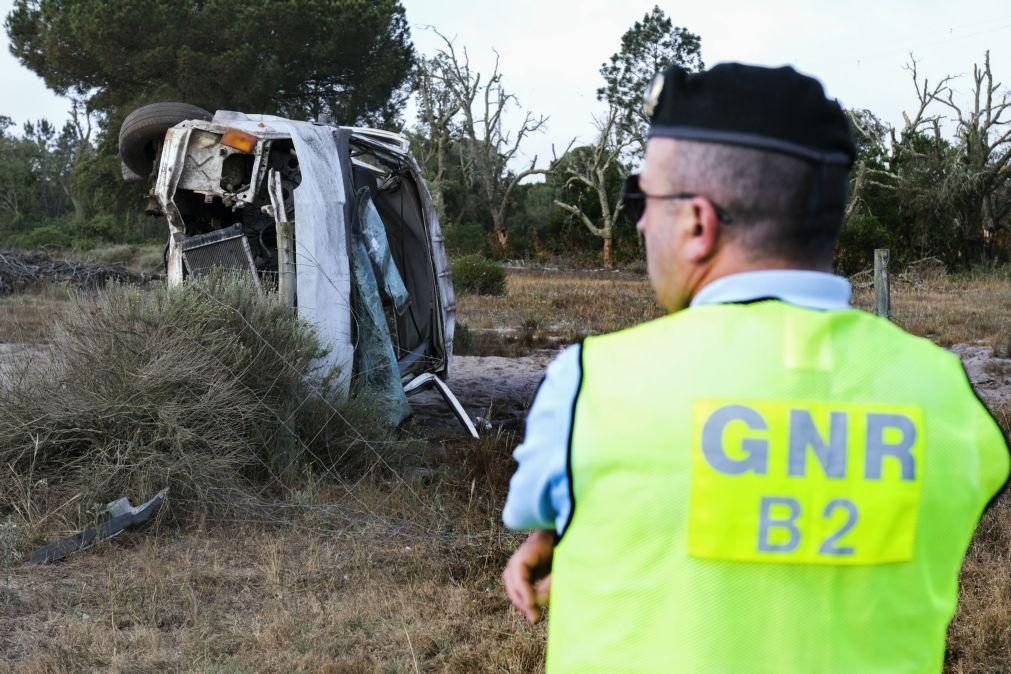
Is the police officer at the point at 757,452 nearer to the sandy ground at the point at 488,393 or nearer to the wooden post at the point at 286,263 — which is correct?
the wooden post at the point at 286,263

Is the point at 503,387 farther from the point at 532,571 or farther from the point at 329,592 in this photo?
the point at 532,571

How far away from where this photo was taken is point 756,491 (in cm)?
127

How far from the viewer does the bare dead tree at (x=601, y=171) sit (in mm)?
39594

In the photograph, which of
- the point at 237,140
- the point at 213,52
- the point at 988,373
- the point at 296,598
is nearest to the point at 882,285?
the point at 988,373

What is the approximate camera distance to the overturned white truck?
709cm

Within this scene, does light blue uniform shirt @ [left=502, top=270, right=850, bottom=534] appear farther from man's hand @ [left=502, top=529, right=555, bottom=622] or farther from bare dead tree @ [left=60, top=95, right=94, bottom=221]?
bare dead tree @ [left=60, top=95, right=94, bottom=221]

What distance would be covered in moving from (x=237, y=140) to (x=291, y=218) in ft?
2.04

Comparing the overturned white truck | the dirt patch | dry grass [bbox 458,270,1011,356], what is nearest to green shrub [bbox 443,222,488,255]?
dry grass [bbox 458,270,1011,356]

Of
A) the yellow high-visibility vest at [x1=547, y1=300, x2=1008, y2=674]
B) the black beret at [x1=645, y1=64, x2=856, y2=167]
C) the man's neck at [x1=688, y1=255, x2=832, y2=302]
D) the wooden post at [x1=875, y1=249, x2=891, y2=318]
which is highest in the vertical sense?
the black beret at [x1=645, y1=64, x2=856, y2=167]

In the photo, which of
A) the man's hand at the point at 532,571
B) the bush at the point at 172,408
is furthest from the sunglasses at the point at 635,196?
the bush at the point at 172,408

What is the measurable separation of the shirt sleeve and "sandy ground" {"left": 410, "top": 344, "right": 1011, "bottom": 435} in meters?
6.60

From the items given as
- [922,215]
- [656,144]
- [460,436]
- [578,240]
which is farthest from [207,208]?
[578,240]

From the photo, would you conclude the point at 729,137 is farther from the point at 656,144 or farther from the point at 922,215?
the point at 922,215

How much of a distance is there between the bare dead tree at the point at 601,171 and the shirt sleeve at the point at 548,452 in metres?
37.2
